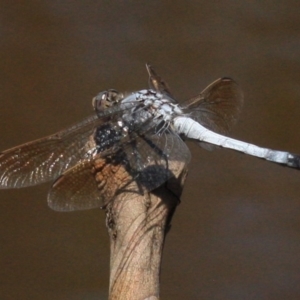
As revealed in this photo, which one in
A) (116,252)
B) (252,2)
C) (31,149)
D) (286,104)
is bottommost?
(116,252)

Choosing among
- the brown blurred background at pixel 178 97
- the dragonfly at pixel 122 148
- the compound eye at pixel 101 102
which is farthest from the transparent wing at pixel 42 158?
the brown blurred background at pixel 178 97

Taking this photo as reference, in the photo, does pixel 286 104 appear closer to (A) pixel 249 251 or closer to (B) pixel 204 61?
(B) pixel 204 61

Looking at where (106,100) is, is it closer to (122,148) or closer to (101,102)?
(101,102)

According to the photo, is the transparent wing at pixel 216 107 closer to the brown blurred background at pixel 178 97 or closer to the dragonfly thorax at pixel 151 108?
the dragonfly thorax at pixel 151 108

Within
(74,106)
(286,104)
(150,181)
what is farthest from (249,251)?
(150,181)

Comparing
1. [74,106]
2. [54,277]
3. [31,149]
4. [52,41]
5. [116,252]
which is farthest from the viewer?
[52,41]

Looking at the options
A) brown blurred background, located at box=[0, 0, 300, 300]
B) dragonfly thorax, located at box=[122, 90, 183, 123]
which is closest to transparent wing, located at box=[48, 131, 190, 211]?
dragonfly thorax, located at box=[122, 90, 183, 123]
